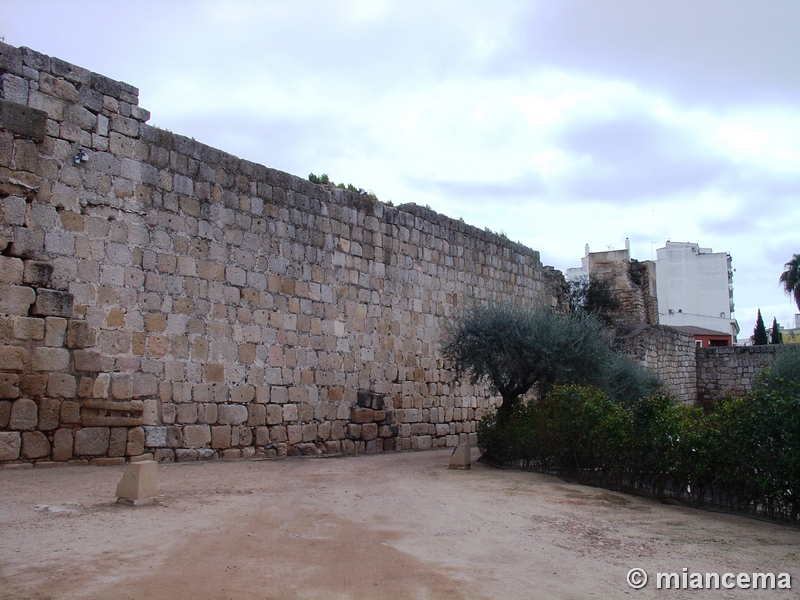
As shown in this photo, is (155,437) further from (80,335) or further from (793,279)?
(793,279)

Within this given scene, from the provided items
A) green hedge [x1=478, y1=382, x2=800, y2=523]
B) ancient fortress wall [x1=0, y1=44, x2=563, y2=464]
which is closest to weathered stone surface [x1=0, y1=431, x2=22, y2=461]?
ancient fortress wall [x1=0, y1=44, x2=563, y2=464]

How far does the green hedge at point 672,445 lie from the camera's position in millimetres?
7730

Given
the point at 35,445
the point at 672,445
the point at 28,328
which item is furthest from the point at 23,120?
the point at 672,445

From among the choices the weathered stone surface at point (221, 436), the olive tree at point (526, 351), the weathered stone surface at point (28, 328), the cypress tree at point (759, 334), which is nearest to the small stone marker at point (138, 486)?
the weathered stone surface at point (28, 328)

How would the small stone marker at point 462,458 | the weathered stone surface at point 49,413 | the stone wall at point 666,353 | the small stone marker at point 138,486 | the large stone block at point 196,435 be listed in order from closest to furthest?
the small stone marker at point 138,486 < the weathered stone surface at point 49,413 < the large stone block at point 196,435 < the small stone marker at point 462,458 < the stone wall at point 666,353

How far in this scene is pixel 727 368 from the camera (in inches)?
1136

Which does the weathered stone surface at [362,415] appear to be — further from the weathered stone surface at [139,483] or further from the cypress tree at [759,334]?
the cypress tree at [759,334]

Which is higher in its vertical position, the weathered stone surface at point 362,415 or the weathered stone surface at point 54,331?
the weathered stone surface at point 54,331

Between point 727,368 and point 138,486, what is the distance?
89.0 feet

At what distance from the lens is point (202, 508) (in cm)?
662

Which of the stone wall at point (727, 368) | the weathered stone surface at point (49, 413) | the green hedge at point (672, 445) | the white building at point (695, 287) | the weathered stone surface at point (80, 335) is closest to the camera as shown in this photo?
the green hedge at point (672, 445)

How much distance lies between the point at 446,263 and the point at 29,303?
9473mm

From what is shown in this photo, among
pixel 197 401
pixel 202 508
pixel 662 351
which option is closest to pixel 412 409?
pixel 197 401

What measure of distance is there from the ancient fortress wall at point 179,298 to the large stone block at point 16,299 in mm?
26
